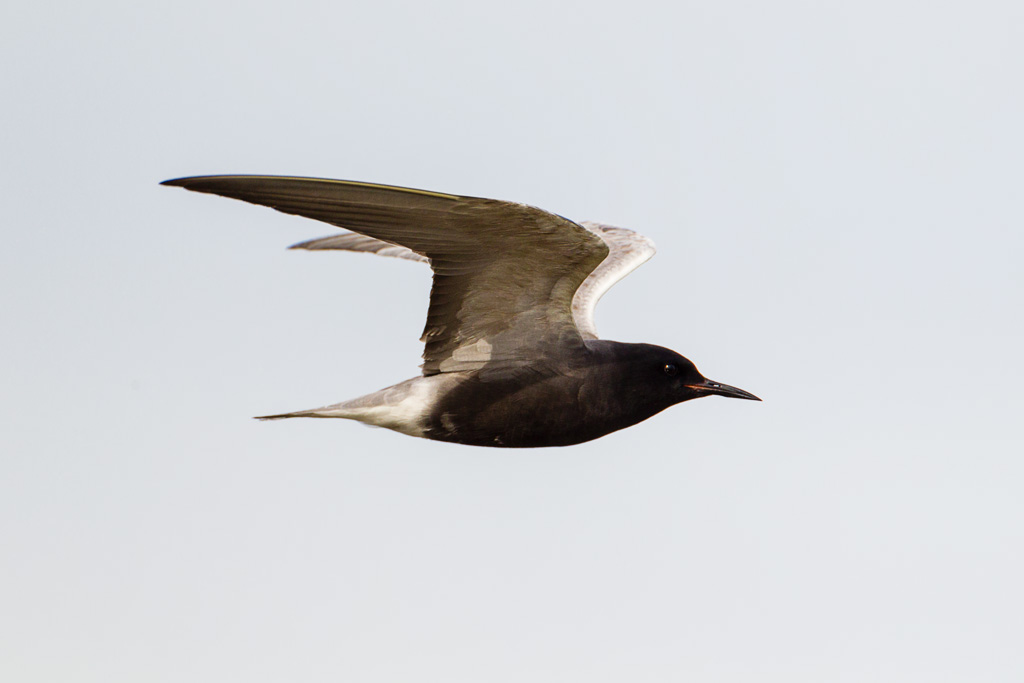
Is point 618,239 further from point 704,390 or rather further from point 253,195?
point 253,195

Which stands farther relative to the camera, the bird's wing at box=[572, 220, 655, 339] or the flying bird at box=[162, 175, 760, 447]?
the bird's wing at box=[572, 220, 655, 339]

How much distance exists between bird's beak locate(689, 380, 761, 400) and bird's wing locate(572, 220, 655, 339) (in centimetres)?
112

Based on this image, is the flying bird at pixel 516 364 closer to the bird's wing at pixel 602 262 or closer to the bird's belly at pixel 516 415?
the bird's belly at pixel 516 415

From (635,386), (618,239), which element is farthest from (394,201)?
(618,239)

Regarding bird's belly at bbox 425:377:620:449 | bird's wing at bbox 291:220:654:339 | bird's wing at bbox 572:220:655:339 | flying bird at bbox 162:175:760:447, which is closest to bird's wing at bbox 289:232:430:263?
bird's wing at bbox 291:220:654:339

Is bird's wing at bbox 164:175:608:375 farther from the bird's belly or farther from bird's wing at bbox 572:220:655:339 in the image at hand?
bird's wing at bbox 572:220:655:339

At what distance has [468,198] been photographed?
7.07m

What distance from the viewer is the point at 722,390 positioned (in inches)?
366

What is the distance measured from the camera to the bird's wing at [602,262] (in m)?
10.2

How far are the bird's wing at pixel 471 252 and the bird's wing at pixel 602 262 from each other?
52.2 inches

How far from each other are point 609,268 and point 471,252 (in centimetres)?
319

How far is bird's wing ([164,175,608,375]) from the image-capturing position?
261 inches

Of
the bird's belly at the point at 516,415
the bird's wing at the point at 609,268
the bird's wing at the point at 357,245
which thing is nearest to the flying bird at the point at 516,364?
the bird's belly at the point at 516,415

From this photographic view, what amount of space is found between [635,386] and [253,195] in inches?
139
